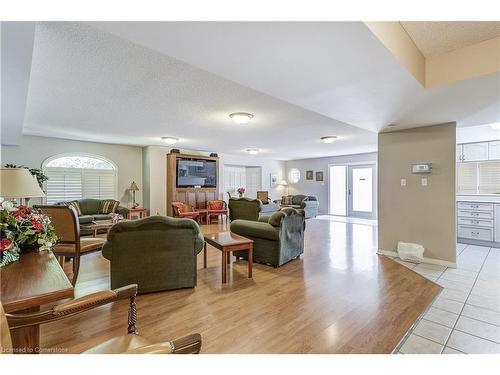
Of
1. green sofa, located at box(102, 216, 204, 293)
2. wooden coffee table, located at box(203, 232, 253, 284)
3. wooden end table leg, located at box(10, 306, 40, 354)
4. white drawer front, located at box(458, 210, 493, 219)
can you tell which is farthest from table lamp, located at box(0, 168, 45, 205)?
white drawer front, located at box(458, 210, 493, 219)

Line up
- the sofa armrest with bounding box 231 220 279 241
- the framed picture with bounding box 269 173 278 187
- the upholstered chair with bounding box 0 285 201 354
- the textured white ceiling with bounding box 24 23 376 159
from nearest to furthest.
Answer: the upholstered chair with bounding box 0 285 201 354, the textured white ceiling with bounding box 24 23 376 159, the sofa armrest with bounding box 231 220 279 241, the framed picture with bounding box 269 173 278 187

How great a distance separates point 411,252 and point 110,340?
4220mm

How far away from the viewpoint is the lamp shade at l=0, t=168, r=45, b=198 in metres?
1.78

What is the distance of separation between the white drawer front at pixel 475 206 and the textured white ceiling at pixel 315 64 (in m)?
2.55

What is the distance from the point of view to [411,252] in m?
3.88

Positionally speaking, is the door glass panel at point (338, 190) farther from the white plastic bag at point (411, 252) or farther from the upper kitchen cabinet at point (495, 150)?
the white plastic bag at point (411, 252)

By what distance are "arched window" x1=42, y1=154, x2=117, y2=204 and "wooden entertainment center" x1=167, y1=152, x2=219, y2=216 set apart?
150cm

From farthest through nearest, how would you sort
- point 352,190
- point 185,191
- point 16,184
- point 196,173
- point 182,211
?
point 352,190, point 196,173, point 185,191, point 182,211, point 16,184

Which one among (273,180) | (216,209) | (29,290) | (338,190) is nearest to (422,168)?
(29,290)

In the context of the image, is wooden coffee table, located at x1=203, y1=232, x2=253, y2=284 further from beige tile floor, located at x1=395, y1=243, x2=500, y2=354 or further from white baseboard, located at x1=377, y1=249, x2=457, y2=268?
white baseboard, located at x1=377, y1=249, x2=457, y2=268

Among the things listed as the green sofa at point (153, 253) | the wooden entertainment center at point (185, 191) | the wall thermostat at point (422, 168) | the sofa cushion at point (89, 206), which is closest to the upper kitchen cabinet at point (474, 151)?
the wall thermostat at point (422, 168)

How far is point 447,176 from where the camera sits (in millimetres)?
3635

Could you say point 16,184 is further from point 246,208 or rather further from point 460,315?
point 246,208
